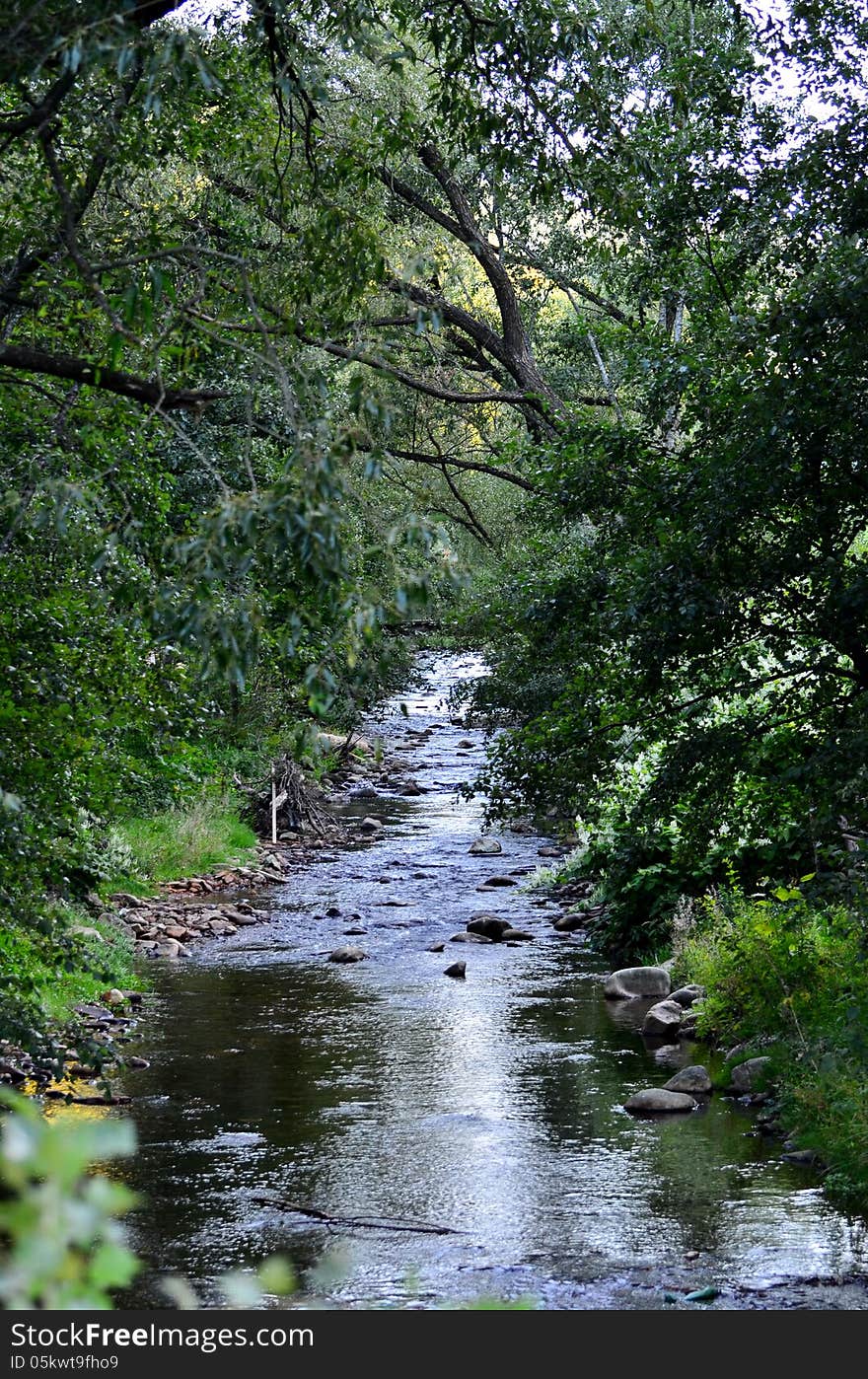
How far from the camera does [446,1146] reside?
9.14 m

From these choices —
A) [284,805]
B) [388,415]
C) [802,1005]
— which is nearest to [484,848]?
[284,805]

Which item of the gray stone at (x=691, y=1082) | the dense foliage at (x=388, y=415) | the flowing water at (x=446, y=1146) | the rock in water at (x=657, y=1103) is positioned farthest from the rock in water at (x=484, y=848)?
the rock in water at (x=657, y=1103)

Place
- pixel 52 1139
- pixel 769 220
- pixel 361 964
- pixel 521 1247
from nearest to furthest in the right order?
pixel 52 1139 < pixel 521 1247 < pixel 769 220 < pixel 361 964

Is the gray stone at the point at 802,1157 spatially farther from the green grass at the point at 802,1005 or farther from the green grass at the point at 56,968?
the green grass at the point at 56,968

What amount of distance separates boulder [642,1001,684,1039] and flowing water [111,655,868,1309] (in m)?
0.21

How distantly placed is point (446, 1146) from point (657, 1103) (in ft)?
5.67

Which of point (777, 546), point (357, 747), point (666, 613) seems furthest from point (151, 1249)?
point (357, 747)

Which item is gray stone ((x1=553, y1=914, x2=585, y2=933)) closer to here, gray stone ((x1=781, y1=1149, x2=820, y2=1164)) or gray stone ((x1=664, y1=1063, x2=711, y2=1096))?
gray stone ((x1=664, y1=1063, x2=711, y2=1096))

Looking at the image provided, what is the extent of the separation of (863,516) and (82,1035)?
564 cm

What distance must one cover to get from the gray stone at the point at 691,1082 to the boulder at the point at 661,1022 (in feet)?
4.46

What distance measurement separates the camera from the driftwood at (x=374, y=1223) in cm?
759

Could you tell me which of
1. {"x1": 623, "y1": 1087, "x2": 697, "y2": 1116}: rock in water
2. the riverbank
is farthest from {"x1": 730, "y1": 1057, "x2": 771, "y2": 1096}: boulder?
{"x1": 623, "y1": 1087, "x2": 697, "y2": 1116}: rock in water

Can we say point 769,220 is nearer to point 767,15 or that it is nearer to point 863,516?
point 767,15

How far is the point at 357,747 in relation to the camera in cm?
3008
